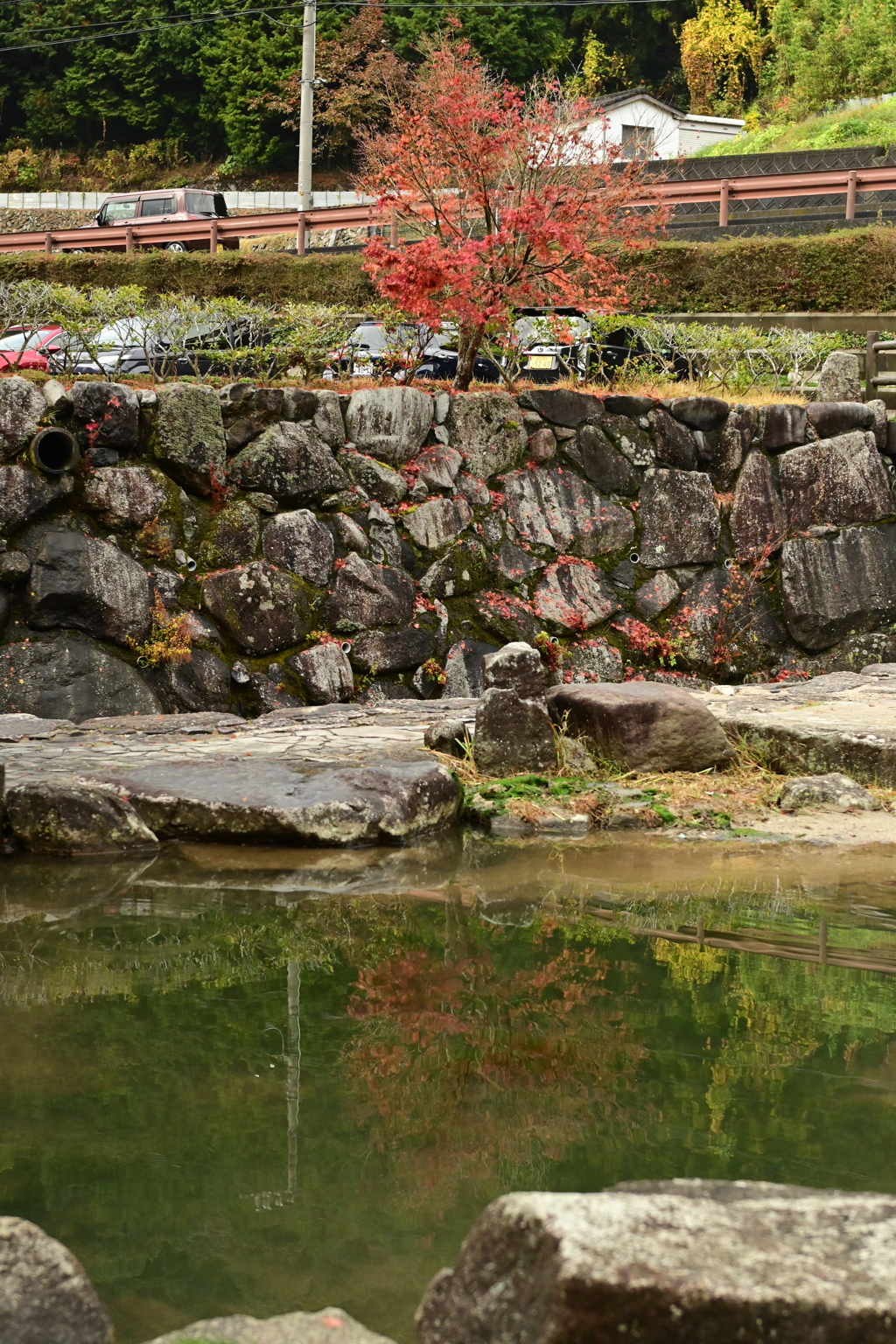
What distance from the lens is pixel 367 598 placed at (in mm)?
11438

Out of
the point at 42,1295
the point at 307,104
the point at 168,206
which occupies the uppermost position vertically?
the point at 307,104

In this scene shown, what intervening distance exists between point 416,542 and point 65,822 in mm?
5639

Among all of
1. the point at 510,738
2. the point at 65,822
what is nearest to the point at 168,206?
the point at 510,738

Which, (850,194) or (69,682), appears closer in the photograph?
(69,682)

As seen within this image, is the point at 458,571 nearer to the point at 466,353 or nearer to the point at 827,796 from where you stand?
the point at 466,353

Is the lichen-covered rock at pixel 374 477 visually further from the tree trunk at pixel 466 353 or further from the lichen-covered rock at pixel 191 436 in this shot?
the tree trunk at pixel 466 353

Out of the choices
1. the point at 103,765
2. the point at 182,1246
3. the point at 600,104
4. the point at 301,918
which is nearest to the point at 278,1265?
the point at 182,1246

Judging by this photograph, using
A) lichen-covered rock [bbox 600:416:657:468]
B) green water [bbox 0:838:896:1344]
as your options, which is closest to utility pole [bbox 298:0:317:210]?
lichen-covered rock [bbox 600:416:657:468]

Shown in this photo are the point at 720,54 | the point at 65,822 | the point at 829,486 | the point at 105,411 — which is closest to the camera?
the point at 65,822

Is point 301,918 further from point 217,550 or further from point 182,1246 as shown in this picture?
point 217,550

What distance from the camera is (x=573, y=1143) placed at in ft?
12.8

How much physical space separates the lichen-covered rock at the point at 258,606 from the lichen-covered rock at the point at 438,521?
1.33 m

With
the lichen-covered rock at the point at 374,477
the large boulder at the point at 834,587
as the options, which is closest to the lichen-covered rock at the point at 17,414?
the lichen-covered rock at the point at 374,477

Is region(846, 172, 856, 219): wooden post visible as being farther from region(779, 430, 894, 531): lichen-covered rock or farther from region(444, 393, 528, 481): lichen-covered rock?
region(444, 393, 528, 481): lichen-covered rock
